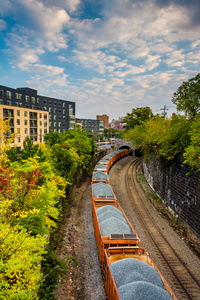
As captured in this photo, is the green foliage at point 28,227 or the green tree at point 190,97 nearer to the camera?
the green foliage at point 28,227

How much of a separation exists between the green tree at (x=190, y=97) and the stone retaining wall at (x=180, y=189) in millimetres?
6200

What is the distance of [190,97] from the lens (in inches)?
720

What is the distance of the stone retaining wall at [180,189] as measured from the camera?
15.0 m

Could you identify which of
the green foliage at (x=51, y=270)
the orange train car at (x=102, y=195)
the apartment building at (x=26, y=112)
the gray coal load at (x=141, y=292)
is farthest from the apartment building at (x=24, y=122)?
the gray coal load at (x=141, y=292)

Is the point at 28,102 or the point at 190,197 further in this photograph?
the point at 28,102

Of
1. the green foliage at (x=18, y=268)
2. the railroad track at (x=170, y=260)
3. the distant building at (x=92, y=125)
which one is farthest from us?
the distant building at (x=92, y=125)

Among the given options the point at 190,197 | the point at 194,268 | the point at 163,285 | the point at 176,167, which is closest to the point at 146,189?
the point at 176,167

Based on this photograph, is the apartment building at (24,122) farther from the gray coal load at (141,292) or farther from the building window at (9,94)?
the gray coal load at (141,292)

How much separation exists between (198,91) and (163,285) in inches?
673

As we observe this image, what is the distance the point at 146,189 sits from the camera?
27656 mm

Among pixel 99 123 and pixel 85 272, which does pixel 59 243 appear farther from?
pixel 99 123

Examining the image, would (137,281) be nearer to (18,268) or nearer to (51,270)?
(18,268)

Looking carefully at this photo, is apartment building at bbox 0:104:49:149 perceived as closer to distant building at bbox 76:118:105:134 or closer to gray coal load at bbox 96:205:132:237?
gray coal load at bbox 96:205:132:237

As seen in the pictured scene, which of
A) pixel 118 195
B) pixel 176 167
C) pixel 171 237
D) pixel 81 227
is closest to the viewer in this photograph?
pixel 171 237
